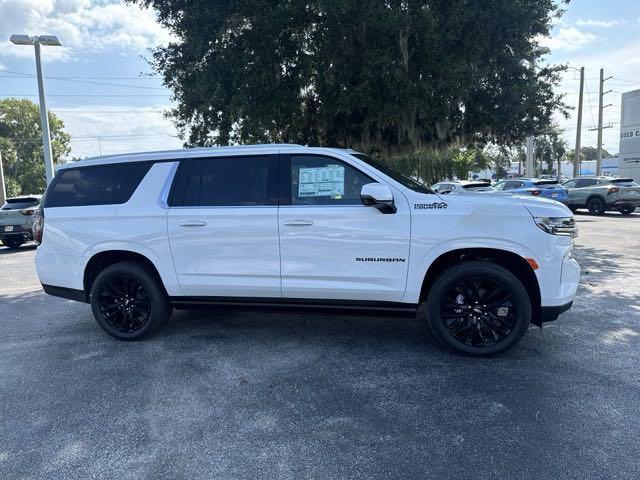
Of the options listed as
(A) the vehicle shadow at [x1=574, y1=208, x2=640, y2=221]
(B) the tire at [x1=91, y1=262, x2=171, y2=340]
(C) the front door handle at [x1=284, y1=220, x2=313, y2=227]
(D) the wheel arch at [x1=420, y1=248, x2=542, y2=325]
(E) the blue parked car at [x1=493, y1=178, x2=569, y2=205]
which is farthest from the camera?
(E) the blue parked car at [x1=493, y1=178, x2=569, y2=205]

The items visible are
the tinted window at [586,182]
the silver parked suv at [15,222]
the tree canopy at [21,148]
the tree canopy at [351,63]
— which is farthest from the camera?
the tree canopy at [21,148]

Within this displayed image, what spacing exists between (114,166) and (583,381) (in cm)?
487

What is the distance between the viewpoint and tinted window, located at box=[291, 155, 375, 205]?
447 centimetres

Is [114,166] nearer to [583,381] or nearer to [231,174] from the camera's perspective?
[231,174]

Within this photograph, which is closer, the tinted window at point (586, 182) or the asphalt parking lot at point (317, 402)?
the asphalt parking lot at point (317, 402)

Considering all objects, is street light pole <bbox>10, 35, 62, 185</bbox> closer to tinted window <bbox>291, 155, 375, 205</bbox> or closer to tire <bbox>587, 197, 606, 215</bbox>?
tinted window <bbox>291, 155, 375, 205</bbox>

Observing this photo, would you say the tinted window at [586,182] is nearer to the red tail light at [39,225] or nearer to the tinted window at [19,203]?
the tinted window at [19,203]

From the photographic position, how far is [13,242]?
1451 cm

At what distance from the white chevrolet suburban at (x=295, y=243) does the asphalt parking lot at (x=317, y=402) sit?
0.47 metres

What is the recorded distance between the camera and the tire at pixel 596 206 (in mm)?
20297

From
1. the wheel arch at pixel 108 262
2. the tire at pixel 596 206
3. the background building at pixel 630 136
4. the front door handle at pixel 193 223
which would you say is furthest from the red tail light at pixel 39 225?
the background building at pixel 630 136

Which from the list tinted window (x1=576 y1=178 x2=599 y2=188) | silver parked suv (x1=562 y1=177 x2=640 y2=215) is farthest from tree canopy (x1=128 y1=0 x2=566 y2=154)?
tinted window (x1=576 y1=178 x2=599 y2=188)

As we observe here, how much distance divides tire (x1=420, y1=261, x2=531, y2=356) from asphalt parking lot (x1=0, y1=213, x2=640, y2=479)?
175 mm

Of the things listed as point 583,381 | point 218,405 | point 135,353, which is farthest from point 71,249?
point 583,381
